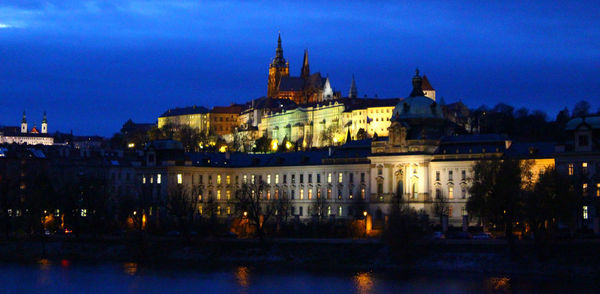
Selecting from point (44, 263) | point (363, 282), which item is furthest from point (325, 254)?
point (44, 263)

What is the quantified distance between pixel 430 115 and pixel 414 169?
9466mm

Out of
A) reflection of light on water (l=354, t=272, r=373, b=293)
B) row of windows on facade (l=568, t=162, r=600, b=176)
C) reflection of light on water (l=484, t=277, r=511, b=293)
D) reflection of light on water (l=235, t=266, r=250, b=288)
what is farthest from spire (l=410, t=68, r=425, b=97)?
reflection of light on water (l=484, t=277, r=511, b=293)

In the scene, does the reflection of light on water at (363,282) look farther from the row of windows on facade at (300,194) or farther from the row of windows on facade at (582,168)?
the row of windows on facade at (300,194)

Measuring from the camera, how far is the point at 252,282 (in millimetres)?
93750

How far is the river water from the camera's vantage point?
8825cm

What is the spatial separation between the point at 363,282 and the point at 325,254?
14836 mm

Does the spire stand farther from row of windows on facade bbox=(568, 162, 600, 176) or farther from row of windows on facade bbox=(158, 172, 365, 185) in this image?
row of windows on facade bbox=(568, 162, 600, 176)

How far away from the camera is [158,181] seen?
15238cm

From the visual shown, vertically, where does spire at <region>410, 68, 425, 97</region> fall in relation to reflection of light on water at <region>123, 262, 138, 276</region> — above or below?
above

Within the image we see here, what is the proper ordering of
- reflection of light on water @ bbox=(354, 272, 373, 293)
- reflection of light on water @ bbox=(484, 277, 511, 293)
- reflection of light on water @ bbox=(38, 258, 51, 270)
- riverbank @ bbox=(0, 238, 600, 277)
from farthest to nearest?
reflection of light on water @ bbox=(38, 258, 51, 270), riverbank @ bbox=(0, 238, 600, 277), reflection of light on water @ bbox=(354, 272, 373, 293), reflection of light on water @ bbox=(484, 277, 511, 293)

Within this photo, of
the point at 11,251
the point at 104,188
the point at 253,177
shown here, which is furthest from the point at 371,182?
the point at 11,251

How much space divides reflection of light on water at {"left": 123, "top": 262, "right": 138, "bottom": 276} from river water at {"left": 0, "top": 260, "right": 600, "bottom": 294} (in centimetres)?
9

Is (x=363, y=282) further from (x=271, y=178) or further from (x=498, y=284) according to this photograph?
(x=271, y=178)

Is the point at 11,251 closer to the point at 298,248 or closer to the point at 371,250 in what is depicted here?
the point at 298,248
